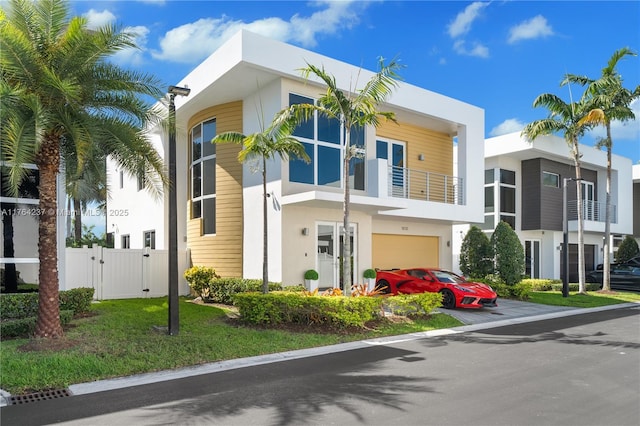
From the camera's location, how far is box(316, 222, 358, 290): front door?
14.6 m

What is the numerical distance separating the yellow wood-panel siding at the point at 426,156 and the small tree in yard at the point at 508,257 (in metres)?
2.61

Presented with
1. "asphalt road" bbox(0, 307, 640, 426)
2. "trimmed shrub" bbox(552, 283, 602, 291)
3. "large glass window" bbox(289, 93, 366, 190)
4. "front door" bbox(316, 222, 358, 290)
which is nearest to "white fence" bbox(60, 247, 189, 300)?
"front door" bbox(316, 222, 358, 290)

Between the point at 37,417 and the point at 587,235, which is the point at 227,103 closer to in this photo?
the point at 37,417

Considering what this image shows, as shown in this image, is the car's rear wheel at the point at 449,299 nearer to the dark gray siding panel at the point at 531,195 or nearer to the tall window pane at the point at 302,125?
the tall window pane at the point at 302,125

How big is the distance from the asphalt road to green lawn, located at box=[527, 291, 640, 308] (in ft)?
28.2

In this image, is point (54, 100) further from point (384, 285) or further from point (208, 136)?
point (384, 285)

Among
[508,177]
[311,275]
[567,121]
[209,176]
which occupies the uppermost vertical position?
[567,121]

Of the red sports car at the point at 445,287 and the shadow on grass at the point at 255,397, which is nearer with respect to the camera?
the shadow on grass at the point at 255,397

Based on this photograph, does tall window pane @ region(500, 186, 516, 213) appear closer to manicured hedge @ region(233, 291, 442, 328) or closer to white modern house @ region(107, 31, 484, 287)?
white modern house @ region(107, 31, 484, 287)

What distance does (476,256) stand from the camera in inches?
737

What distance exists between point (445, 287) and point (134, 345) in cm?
945

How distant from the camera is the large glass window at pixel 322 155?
14.2m

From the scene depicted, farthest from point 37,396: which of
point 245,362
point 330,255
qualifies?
point 330,255

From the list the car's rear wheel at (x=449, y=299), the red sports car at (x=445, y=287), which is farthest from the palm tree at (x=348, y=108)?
the car's rear wheel at (x=449, y=299)
